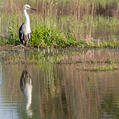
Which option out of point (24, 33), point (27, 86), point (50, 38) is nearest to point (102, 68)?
point (27, 86)

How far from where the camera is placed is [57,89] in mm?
8523

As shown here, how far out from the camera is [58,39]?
16422mm

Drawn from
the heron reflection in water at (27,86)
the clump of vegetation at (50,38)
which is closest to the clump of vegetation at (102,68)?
the heron reflection in water at (27,86)

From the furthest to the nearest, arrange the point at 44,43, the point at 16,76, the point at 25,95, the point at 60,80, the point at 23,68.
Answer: the point at 44,43
the point at 23,68
the point at 16,76
the point at 60,80
the point at 25,95

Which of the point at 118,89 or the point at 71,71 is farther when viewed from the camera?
the point at 71,71

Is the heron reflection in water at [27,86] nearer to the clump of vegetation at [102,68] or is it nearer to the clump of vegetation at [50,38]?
the clump of vegetation at [102,68]

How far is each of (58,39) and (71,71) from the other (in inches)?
231

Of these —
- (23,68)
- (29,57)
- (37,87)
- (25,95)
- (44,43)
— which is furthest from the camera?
(44,43)

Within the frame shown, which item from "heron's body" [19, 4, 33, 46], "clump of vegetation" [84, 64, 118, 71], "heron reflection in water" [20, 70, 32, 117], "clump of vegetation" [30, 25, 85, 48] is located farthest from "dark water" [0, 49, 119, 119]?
"clump of vegetation" [30, 25, 85, 48]

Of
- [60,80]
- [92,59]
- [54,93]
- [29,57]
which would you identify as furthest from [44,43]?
[54,93]

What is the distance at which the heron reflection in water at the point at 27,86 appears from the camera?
706 centimetres

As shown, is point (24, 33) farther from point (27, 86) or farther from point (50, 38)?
point (27, 86)

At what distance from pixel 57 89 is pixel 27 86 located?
2.26ft

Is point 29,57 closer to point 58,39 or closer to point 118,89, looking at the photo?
point 58,39
